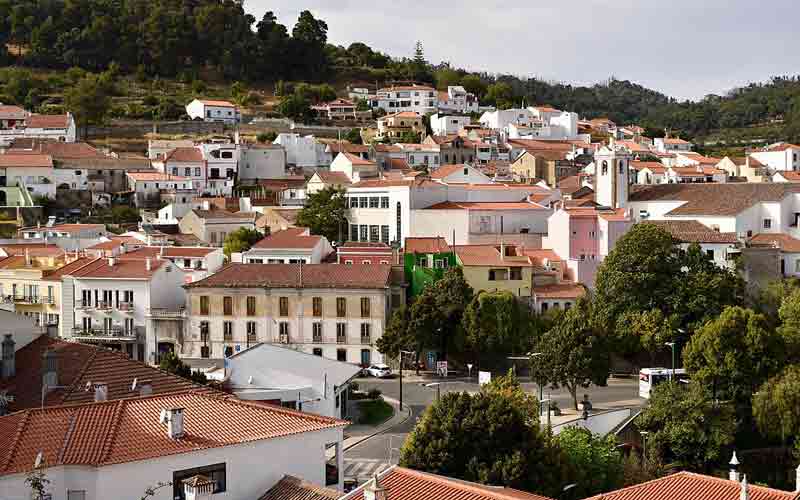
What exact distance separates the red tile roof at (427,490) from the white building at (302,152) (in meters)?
64.0

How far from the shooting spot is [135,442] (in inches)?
694

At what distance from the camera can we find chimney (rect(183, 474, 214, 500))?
1612 centimetres

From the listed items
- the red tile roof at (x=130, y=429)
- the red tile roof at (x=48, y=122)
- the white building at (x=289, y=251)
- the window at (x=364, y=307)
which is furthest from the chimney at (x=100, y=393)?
the red tile roof at (x=48, y=122)

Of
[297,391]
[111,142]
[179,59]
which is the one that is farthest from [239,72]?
[297,391]

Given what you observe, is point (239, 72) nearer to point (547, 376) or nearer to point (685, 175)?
point (685, 175)

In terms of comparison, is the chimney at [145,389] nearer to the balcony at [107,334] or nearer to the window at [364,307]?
the window at [364,307]

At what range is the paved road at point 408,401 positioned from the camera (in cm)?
3033

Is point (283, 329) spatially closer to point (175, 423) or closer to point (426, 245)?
point (426, 245)

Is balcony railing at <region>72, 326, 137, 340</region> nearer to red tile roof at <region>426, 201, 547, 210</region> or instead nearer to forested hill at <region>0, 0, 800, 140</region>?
red tile roof at <region>426, 201, 547, 210</region>

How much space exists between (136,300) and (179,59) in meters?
71.5

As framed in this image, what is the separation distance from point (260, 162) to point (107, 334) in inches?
1344

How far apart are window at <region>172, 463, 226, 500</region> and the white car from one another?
25351mm

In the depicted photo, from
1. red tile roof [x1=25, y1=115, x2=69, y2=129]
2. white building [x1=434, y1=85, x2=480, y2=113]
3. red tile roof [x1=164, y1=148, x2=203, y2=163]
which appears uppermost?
white building [x1=434, y1=85, x2=480, y2=113]

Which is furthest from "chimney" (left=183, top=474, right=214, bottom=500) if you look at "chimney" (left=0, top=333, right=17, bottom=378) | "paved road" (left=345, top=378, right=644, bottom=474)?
"paved road" (left=345, top=378, right=644, bottom=474)
